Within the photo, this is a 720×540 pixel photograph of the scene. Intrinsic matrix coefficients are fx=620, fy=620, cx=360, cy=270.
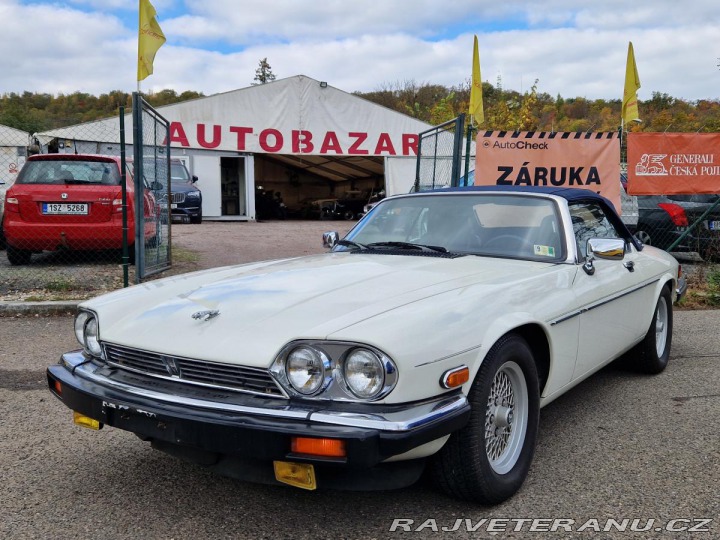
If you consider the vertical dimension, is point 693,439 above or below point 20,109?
below

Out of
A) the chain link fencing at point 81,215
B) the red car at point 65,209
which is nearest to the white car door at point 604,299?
the chain link fencing at point 81,215

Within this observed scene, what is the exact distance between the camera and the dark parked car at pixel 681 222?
351 inches

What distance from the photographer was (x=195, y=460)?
7.47 feet

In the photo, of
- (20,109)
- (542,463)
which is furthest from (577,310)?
(20,109)

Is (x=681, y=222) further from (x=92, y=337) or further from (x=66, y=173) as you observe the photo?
(x=92, y=337)

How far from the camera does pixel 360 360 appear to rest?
2.07 meters

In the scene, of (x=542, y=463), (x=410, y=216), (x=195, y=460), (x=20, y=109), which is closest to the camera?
(x=195, y=460)

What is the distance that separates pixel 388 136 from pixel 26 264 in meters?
15.5

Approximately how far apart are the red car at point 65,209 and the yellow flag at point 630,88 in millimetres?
6724

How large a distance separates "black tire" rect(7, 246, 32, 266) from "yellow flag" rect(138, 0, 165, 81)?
2.94 metres

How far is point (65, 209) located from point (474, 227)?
6013mm

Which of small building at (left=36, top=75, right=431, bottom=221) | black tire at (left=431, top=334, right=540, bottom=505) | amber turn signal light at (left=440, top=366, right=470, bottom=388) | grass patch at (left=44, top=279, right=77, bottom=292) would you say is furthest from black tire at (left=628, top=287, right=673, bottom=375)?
small building at (left=36, top=75, right=431, bottom=221)

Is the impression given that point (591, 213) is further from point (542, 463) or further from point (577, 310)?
point (542, 463)
